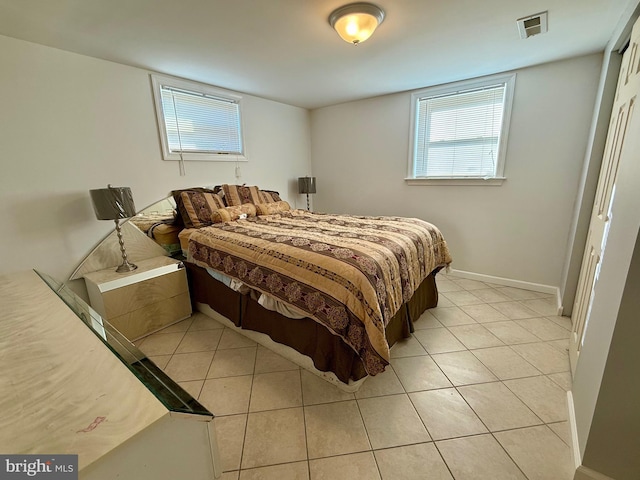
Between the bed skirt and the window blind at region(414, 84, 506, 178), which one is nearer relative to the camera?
the bed skirt

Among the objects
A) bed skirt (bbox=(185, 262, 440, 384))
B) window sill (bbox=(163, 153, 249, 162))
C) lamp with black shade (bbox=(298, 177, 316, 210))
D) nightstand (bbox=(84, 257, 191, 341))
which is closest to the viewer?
bed skirt (bbox=(185, 262, 440, 384))

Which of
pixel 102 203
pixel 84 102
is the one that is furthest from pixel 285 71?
pixel 102 203

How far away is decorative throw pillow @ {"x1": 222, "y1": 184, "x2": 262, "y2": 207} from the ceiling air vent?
279 cm

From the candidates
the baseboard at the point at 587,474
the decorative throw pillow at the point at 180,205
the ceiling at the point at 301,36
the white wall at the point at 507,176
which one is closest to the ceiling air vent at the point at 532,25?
the ceiling at the point at 301,36

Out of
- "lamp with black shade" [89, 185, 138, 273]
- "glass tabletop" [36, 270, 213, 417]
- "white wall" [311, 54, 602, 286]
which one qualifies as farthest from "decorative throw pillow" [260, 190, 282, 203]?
"glass tabletop" [36, 270, 213, 417]

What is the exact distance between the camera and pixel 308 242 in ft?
6.20

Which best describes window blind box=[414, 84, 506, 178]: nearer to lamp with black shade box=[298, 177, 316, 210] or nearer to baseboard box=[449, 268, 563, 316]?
baseboard box=[449, 268, 563, 316]

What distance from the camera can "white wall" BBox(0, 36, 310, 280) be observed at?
1.91 m

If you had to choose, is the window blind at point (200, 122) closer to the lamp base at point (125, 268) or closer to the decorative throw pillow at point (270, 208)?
the decorative throw pillow at point (270, 208)

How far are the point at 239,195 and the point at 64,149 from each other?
151 centimetres

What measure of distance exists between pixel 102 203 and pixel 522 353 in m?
3.32

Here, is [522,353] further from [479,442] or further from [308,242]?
[308,242]

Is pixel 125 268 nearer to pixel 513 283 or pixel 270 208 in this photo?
pixel 270 208

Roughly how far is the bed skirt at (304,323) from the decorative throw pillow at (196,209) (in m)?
0.43
